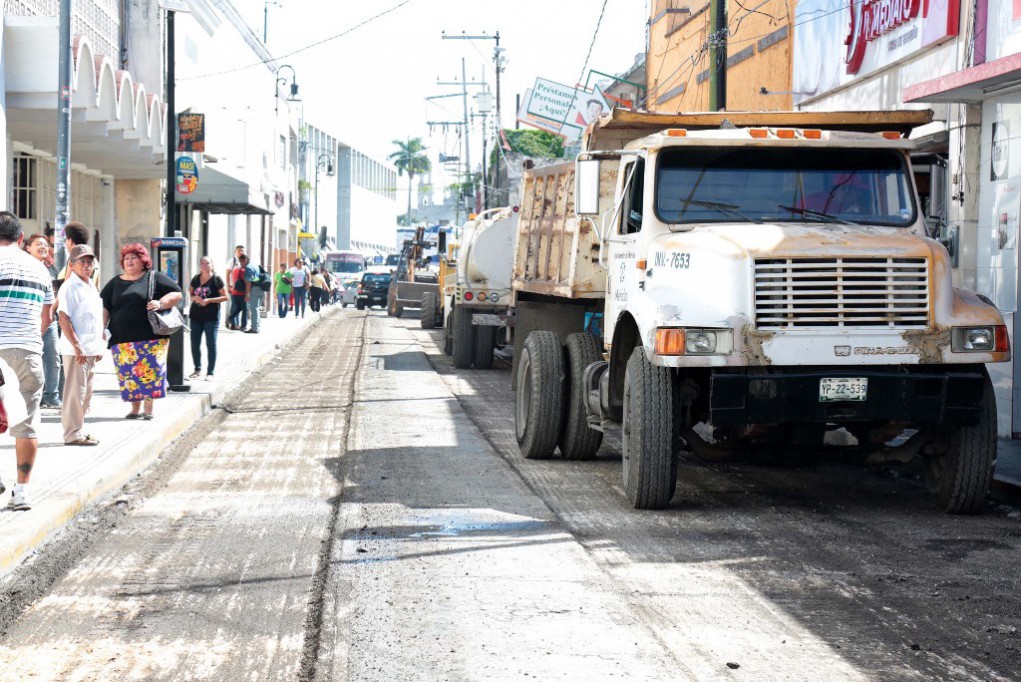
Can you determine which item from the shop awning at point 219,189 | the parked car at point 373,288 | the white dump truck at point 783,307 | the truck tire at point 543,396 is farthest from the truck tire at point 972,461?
the parked car at point 373,288

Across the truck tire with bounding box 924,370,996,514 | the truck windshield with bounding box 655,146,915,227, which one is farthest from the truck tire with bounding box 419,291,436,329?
the truck tire with bounding box 924,370,996,514

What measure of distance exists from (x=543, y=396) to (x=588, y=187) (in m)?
2.38

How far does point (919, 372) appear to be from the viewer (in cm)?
937

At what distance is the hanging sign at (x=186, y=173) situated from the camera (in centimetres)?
2944

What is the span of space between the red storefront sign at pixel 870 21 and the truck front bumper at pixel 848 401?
879 cm

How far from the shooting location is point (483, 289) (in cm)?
2347

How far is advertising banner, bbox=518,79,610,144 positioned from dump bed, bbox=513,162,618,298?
19320mm

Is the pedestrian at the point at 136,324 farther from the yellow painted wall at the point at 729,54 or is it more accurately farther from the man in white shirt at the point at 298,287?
the man in white shirt at the point at 298,287

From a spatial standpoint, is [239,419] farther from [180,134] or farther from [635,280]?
[180,134]

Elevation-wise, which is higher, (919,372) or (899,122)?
(899,122)

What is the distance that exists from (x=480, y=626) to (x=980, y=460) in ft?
14.7

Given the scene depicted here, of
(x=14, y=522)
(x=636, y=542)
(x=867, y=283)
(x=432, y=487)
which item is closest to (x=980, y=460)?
(x=867, y=283)

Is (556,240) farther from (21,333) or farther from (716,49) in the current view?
(716,49)

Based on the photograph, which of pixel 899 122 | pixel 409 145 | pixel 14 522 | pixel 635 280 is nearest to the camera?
pixel 14 522
